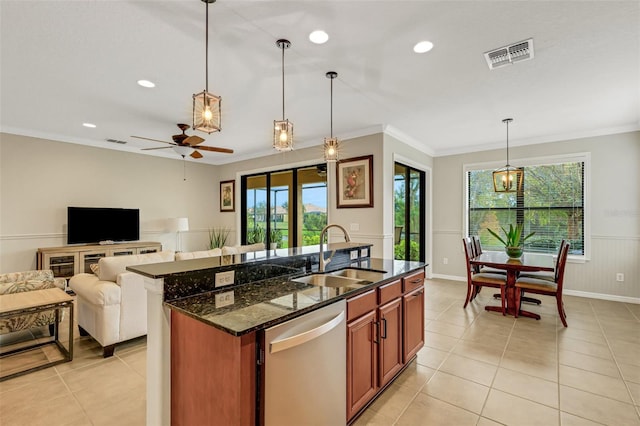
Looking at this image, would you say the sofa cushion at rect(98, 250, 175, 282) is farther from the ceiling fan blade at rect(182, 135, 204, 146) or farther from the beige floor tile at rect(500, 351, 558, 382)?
the beige floor tile at rect(500, 351, 558, 382)

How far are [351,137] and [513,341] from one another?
11.5ft

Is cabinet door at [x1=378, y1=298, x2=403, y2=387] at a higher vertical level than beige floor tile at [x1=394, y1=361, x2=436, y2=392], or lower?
higher

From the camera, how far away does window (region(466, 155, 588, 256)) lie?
5.05 m

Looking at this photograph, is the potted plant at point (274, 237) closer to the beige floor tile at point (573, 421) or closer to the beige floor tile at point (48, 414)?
the beige floor tile at point (48, 414)

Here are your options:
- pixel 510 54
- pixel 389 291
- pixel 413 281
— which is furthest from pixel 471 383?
pixel 510 54

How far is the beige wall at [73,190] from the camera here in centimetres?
485

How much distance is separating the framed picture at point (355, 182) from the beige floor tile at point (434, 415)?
2.99 m

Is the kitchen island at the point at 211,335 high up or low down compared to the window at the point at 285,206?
down

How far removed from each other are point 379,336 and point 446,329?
71.3 inches

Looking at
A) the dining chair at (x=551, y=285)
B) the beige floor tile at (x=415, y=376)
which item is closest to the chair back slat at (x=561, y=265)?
the dining chair at (x=551, y=285)

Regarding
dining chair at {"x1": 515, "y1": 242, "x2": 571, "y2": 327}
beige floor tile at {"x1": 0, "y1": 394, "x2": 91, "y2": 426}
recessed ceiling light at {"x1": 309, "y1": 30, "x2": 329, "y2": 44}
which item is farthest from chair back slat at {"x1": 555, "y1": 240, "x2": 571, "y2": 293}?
beige floor tile at {"x1": 0, "y1": 394, "x2": 91, "y2": 426}

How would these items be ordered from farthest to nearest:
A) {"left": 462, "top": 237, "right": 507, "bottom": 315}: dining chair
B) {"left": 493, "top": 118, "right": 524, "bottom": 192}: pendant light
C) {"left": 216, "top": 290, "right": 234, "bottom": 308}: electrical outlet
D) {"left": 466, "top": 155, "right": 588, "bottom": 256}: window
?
1. {"left": 466, "top": 155, "right": 588, "bottom": 256}: window
2. {"left": 493, "top": 118, "right": 524, "bottom": 192}: pendant light
3. {"left": 462, "top": 237, "right": 507, "bottom": 315}: dining chair
4. {"left": 216, "top": 290, "right": 234, "bottom": 308}: electrical outlet

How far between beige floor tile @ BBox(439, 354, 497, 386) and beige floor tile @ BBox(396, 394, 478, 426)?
476 millimetres

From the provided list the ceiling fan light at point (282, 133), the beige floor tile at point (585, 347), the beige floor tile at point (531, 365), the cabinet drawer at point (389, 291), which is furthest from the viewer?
the beige floor tile at point (585, 347)
